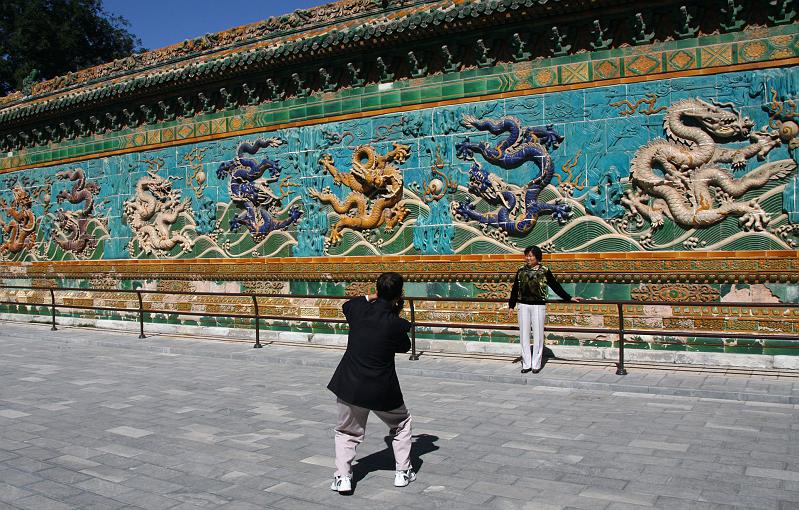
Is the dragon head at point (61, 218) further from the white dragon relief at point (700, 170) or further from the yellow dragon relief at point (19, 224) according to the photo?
the white dragon relief at point (700, 170)

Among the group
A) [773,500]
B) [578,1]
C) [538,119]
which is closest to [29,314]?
[538,119]

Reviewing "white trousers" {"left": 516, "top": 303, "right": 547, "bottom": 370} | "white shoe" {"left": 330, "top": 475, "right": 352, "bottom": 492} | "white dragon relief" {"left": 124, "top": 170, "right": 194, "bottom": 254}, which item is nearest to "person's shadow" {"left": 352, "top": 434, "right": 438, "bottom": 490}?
"white shoe" {"left": 330, "top": 475, "right": 352, "bottom": 492}

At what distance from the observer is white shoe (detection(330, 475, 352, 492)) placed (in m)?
4.83

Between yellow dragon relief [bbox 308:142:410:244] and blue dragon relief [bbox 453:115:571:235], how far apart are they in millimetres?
1135

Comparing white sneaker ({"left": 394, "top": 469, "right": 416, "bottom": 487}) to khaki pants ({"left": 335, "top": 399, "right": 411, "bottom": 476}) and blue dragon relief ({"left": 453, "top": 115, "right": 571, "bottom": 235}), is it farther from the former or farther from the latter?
blue dragon relief ({"left": 453, "top": 115, "right": 571, "bottom": 235})

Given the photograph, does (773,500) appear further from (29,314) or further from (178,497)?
(29,314)

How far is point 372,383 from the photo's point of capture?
4895 millimetres

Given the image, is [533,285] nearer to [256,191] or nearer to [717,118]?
[717,118]

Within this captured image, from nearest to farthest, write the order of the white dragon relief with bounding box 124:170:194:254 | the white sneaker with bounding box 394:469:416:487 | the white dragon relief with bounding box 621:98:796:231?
the white sneaker with bounding box 394:469:416:487, the white dragon relief with bounding box 621:98:796:231, the white dragon relief with bounding box 124:170:194:254

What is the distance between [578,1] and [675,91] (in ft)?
6.01

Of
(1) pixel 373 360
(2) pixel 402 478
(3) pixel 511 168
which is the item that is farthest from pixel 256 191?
(2) pixel 402 478

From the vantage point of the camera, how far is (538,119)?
36.4 feet

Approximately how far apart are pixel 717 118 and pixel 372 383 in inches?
278

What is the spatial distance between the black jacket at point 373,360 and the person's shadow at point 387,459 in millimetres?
629
